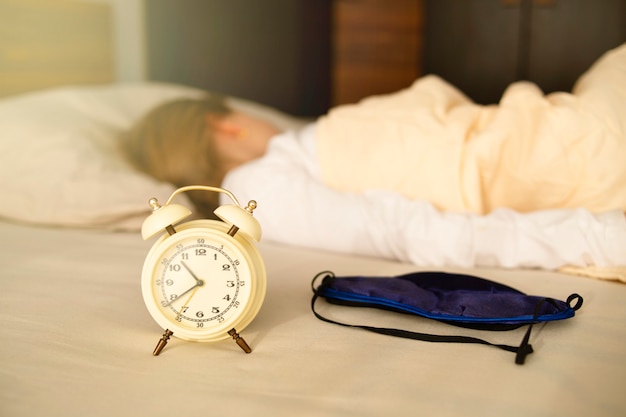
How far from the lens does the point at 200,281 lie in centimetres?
82

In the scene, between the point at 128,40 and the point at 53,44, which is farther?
the point at 128,40

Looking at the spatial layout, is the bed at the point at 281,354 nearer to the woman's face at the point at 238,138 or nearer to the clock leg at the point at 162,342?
the clock leg at the point at 162,342

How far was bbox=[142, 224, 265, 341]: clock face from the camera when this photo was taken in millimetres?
817

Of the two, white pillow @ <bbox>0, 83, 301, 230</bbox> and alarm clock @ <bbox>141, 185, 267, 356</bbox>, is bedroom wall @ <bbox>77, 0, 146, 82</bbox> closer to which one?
white pillow @ <bbox>0, 83, 301, 230</bbox>

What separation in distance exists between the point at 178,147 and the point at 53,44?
1.77 ft

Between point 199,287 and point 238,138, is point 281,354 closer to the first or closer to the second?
point 199,287

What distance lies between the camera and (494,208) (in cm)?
135

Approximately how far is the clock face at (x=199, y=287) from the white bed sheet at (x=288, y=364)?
0.12 ft

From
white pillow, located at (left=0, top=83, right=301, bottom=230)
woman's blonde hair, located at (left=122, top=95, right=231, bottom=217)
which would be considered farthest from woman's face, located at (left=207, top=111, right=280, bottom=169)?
white pillow, located at (left=0, top=83, right=301, bottom=230)

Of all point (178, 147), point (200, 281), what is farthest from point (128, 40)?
point (200, 281)

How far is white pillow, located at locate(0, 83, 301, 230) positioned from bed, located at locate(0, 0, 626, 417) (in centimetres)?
10

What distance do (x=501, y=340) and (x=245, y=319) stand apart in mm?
332

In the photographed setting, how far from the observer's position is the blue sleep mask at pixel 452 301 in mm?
894

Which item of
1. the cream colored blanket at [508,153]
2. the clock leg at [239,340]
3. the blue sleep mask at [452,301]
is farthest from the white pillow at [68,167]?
A: the clock leg at [239,340]
